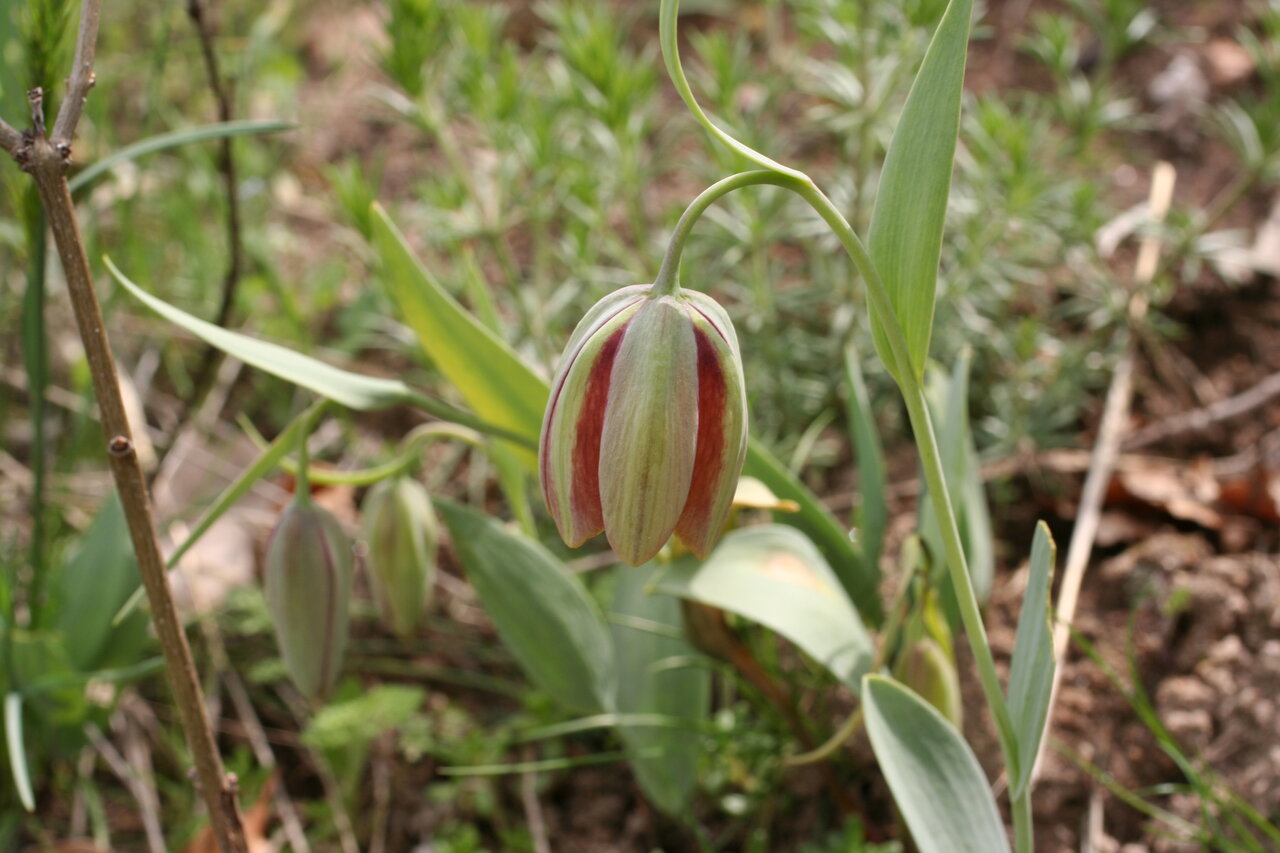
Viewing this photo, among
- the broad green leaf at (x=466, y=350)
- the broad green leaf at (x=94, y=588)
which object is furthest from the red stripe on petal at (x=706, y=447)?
the broad green leaf at (x=94, y=588)

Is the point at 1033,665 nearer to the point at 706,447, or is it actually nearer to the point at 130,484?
the point at 706,447

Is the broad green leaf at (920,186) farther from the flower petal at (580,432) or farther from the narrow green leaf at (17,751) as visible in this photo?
the narrow green leaf at (17,751)

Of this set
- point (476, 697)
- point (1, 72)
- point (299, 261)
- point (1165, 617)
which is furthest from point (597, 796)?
point (299, 261)

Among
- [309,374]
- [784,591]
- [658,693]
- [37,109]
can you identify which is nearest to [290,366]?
[309,374]

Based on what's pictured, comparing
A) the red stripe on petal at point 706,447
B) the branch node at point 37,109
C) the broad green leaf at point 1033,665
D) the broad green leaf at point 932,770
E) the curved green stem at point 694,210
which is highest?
the branch node at point 37,109

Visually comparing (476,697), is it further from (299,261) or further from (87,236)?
(299,261)

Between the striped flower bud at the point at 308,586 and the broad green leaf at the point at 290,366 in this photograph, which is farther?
the striped flower bud at the point at 308,586
